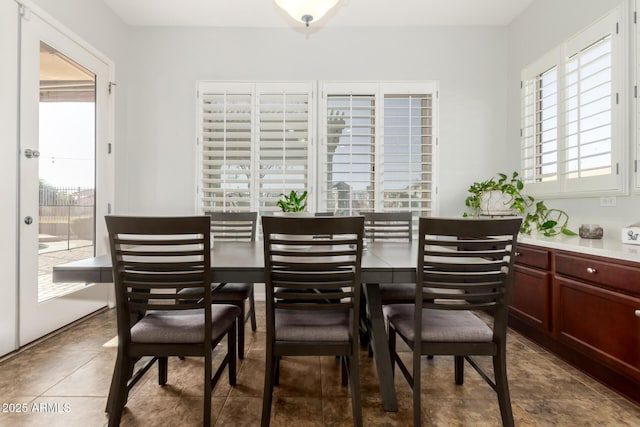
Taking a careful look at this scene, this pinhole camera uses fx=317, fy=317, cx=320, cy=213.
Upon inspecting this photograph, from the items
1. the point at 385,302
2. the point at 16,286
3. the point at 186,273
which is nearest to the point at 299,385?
the point at 385,302

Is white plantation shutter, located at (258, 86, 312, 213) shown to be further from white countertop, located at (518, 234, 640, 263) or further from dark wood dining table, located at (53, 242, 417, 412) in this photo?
white countertop, located at (518, 234, 640, 263)

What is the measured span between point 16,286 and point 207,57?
2.89 metres

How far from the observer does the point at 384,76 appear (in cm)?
371

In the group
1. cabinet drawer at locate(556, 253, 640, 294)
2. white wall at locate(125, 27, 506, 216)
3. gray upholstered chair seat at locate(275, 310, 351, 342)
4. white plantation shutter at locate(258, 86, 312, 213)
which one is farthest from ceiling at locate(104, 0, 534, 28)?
gray upholstered chair seat at locate(275, 310, 351, 342)

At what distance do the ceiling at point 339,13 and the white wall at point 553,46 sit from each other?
0.75 feet

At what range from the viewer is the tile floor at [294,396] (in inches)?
64.4

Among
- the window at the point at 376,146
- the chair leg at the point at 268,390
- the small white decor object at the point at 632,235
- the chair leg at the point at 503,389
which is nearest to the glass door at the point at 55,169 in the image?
the chair leg at the point at 268,390

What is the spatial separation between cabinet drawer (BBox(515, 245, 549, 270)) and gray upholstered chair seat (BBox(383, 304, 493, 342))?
1.07 meters

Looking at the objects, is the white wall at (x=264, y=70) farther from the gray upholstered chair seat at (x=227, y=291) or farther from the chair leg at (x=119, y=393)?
the chair leg at (x=119, y=393)

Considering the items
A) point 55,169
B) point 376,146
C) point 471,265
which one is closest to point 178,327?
point 471,265

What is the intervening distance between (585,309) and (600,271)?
287 millimetres

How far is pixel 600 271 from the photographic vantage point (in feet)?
6.30

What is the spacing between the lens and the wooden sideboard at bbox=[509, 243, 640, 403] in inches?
69.7

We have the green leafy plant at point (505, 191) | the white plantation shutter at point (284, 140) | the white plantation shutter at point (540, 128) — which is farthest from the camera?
the white plantation shutter at point (284, 140)
